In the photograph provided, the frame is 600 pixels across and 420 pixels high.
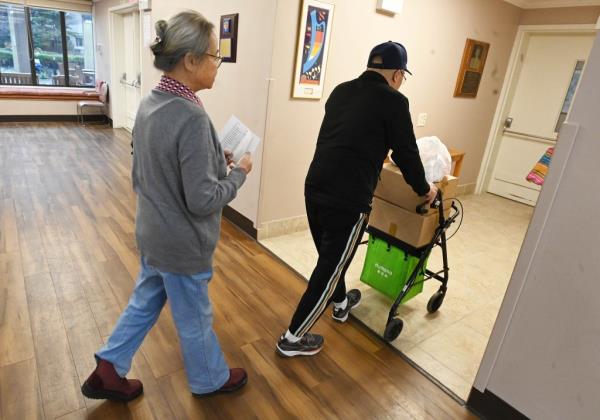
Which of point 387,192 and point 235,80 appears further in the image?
point 235,80

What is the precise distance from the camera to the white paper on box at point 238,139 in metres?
1.45

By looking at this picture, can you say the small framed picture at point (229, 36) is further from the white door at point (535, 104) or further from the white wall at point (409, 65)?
the white door at point (535, 104)

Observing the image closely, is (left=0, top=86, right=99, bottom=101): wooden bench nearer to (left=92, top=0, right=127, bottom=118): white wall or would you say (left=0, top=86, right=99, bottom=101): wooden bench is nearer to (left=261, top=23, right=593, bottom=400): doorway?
(left=92, top=0, right=127, bottom=118): white wall

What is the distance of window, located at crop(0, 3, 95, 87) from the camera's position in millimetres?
7344

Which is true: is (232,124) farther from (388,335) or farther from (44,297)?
(44,297)

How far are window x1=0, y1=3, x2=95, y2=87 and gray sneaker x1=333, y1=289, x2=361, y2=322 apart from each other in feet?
27.2

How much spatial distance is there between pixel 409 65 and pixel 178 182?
120 inches

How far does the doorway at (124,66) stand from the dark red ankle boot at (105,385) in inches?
236

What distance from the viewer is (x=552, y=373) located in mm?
1502

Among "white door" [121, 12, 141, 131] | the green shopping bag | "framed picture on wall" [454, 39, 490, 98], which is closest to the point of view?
the green shopping bag

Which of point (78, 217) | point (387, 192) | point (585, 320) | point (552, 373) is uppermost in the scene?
point (387, 192)

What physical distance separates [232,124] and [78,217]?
253cm

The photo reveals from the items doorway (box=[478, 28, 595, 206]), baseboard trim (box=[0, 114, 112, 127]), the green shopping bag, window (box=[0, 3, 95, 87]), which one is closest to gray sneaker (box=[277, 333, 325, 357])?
the green shopping bag

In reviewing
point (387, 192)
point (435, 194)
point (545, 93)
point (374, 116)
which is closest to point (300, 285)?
point (387, 192)
